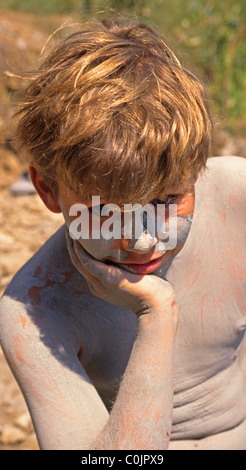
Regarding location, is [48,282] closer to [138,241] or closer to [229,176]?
[138,241]

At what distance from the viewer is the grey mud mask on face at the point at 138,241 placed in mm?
1216

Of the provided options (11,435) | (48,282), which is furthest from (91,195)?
(11,435)

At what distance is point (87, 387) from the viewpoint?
1410 mm

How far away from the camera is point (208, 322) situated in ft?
5.10

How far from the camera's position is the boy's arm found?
1.27 meters

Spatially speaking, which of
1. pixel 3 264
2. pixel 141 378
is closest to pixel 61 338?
pixel 141 378

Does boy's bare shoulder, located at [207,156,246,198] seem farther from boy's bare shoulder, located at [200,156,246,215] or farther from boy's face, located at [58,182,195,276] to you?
boy's face, located at [58,182,195,276]

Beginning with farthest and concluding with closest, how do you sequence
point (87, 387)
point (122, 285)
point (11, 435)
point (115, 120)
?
point (11, 435)
point (87, 387)
point (122, 285)
point (115, 120)

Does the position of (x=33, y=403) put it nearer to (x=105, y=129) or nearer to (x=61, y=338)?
(x=61, y=338)

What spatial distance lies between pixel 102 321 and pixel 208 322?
0.27 metres

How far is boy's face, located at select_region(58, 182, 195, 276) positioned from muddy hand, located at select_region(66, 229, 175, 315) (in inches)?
0.7

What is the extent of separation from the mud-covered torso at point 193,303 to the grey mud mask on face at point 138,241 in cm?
22

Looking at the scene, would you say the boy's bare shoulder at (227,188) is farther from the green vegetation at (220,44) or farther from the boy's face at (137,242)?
the green vegetation at (220,44)

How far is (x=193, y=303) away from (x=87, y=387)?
34 centimetres
